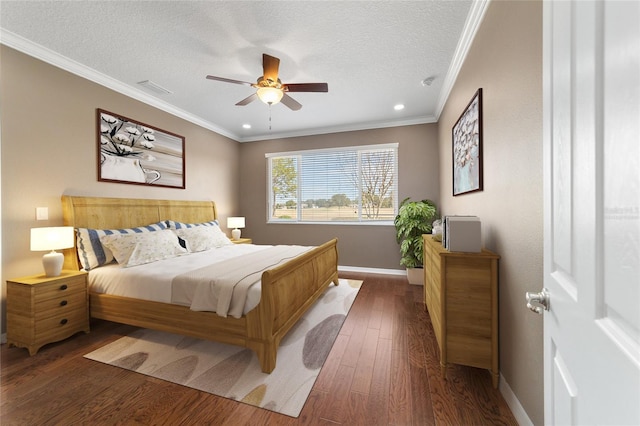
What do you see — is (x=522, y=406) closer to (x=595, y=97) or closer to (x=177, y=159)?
(x=595, y=97)

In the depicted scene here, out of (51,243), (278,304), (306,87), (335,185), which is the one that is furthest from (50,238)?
(335,185)

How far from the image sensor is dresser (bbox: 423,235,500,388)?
1.65 meters

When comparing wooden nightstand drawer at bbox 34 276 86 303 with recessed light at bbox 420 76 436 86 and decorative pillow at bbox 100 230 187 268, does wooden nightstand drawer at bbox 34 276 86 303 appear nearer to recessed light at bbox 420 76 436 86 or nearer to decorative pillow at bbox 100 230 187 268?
decorative pillow at bbox 100 230 187 268

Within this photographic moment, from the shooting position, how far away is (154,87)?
3125 mm

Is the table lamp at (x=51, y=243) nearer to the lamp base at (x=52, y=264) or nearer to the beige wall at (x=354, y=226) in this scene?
the lamp base at (x=52, y=264)

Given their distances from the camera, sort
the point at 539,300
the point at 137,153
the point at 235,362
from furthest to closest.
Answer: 1. the point at 137,153
2. the point at 235,362
3. the point at 539,300

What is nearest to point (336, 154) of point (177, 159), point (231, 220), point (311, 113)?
point (311, 113)

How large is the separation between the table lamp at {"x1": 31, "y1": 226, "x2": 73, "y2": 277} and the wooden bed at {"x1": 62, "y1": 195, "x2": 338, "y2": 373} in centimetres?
28

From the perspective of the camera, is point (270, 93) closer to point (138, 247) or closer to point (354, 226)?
point (138, 247)

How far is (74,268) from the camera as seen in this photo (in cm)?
250

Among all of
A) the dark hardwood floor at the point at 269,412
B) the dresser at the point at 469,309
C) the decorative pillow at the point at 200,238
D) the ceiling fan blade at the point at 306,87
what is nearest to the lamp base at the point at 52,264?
the dark hardwood floor at the point at 269,412

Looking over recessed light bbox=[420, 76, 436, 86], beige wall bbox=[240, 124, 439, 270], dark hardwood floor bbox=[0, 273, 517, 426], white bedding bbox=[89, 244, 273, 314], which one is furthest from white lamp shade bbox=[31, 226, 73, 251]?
recessed light bbox=[420, 76, 436, 86]

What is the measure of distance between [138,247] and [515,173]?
134 inches

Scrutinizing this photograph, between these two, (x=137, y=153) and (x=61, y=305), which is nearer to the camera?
(x=61, y=305)
